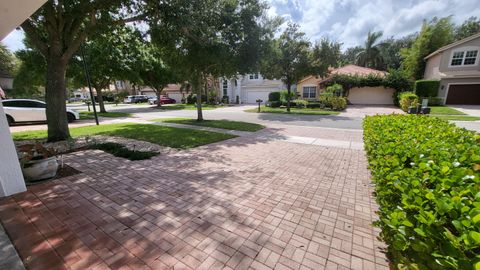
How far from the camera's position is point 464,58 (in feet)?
67.5

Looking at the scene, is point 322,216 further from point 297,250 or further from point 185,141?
point 185,141

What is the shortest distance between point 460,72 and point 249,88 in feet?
76.8

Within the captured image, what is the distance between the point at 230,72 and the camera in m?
12.2

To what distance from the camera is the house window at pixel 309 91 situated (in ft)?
90.4

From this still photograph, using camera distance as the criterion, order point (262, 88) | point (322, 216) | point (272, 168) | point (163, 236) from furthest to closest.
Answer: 1. point (262, 88)
2. point (272, 168)
3. point (322, 216)
4. point (163, 236)

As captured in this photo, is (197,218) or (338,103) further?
(338,103)

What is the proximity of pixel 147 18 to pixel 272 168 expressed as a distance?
282 inches

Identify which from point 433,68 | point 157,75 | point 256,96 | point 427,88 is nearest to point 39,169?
point 157,75

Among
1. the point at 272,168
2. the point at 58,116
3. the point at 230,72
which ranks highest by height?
the point at 230,72

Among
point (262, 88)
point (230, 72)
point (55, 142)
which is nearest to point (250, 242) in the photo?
point (55, 142)

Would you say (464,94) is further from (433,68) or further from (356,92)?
(356,92)

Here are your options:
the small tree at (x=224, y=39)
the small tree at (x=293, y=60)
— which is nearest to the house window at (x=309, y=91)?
the small tree at (x=293, y=60)

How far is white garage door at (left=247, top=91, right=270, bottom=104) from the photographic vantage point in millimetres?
31720

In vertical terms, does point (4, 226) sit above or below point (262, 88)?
below
